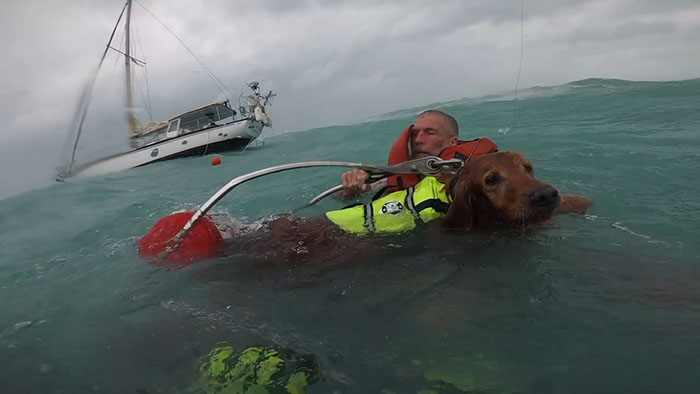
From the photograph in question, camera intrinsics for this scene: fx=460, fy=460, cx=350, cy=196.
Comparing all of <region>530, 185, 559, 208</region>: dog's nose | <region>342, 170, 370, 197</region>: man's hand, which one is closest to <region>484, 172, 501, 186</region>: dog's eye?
<region>530, 185, 559, 208</region>: dog's nose

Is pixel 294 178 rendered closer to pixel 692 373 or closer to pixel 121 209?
pixel 121 209

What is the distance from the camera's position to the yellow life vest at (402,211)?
4.52 metres

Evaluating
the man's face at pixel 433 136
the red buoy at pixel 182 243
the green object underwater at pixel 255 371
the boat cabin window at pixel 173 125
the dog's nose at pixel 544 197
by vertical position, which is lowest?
the green object underwater at pixel 255 371

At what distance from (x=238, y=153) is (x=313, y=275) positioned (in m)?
24.3

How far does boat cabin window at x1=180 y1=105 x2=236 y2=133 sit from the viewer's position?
27859 mm

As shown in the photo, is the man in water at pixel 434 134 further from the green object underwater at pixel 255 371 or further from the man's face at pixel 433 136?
the green object underwater at pixel 255 371

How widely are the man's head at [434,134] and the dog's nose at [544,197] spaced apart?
6.97 feet

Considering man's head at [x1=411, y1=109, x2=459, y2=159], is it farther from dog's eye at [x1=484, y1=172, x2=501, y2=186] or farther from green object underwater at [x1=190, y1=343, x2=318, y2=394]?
green object underwater at [x1=190, y1=343, x2=318, y2=394]

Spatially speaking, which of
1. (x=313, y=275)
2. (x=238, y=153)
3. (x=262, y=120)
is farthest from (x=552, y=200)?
(x=262, y=120)

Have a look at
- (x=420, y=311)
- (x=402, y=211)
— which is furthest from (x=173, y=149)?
(x=420, y=311)

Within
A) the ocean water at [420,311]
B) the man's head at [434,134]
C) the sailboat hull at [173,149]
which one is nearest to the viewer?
the ocean water at [420,311]

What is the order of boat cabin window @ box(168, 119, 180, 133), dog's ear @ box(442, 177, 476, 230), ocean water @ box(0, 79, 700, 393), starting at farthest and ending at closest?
boat cabin window @ box(168, 119, 180, 133) < dog's ear @ box(442, 177, 476, 230) < ocean water @ box(0, 79, 700, 393)

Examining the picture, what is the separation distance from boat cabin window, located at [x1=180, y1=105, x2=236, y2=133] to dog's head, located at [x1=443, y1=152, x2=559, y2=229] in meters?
25.2

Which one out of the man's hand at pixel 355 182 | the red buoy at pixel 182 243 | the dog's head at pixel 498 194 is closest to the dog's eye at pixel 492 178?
the dog's head at pixel 498 194
